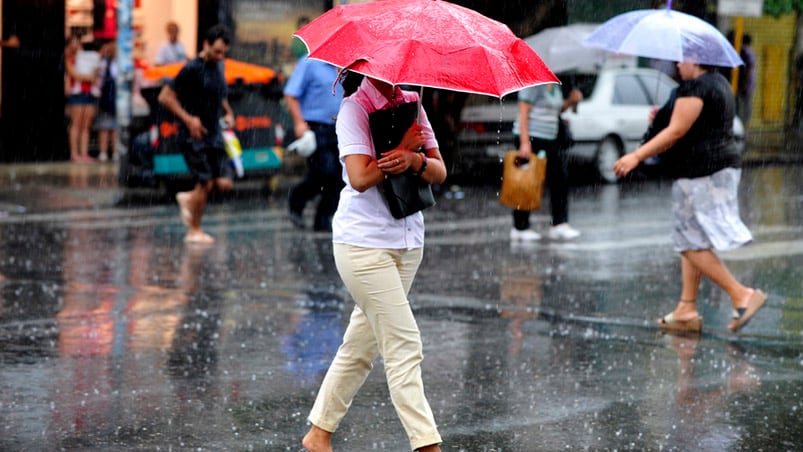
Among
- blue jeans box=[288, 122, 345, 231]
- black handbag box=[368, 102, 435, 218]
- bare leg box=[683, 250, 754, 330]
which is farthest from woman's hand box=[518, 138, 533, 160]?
black handbag box=[368, 102, 435, 218]

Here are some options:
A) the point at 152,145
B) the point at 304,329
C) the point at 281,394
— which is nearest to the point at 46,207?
the point at 152,145

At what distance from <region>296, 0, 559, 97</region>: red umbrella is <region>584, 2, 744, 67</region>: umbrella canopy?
Result: 3209 mm

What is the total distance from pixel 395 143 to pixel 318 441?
1.22 m

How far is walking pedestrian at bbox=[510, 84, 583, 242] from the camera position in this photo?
1260cm

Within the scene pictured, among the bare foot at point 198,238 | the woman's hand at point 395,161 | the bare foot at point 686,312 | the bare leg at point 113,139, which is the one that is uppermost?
the woman's hand at point 395,161

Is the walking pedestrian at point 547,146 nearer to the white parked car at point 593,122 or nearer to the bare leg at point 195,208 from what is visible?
the bare leg at point 195,208

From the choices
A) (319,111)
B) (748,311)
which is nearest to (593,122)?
(319,111)

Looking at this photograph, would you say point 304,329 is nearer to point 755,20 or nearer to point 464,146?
point 464,146

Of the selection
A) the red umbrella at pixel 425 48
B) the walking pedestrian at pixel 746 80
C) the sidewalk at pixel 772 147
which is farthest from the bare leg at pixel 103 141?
the red umbrella at pixel 425 48

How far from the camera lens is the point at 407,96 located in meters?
5.45

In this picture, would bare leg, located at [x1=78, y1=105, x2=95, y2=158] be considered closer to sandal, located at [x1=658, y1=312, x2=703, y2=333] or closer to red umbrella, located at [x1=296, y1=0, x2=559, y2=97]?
sandal, located at [x1=658, y1=312, x2=703, y2=333]

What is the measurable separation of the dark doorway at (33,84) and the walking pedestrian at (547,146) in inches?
370

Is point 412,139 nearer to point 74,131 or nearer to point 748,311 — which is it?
point 748,311

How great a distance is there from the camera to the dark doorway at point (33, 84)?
65.2 ft
